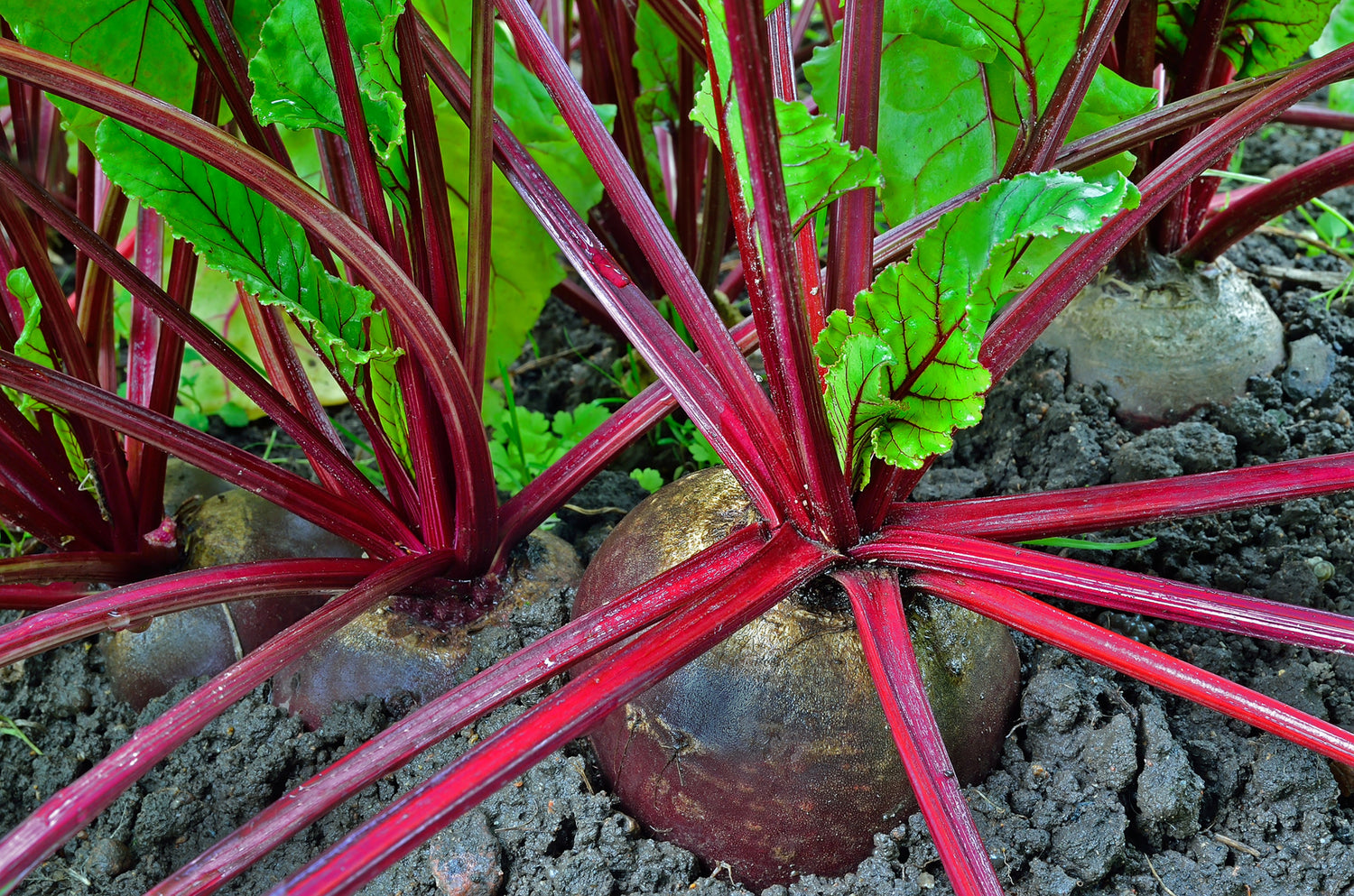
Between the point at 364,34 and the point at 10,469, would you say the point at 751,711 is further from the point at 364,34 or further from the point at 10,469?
the point at 10,469

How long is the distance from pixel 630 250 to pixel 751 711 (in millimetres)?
1057

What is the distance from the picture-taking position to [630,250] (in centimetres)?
185

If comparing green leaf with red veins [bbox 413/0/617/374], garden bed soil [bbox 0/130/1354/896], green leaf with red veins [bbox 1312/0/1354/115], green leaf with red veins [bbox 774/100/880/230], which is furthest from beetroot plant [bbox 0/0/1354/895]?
green leaf with red veins [bbox 1312/0/1354/115]

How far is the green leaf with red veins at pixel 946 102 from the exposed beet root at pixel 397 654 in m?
0.67

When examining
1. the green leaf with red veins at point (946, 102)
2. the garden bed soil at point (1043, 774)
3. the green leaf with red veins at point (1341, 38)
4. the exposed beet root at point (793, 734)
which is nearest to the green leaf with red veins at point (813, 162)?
the green leaf with red veins at point (946, 102)

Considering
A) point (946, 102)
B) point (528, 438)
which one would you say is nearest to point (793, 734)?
point (946, 102)

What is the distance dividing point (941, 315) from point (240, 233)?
2.23 feet

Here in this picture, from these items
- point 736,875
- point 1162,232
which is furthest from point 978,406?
point 1162,232

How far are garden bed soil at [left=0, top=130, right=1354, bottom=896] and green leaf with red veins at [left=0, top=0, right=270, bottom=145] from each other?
763 millimetres

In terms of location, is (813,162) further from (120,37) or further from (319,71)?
(120,37)

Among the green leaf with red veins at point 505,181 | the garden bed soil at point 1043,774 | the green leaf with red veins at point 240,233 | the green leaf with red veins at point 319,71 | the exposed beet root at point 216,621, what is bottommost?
the garden bed soil at point 1043,774

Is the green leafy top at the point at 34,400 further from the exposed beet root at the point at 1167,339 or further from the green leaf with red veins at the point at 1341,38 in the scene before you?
the green leaf with red veins at the point at 1341,38

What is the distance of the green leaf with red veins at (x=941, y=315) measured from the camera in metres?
0.81

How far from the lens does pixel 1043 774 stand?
1.11 m
